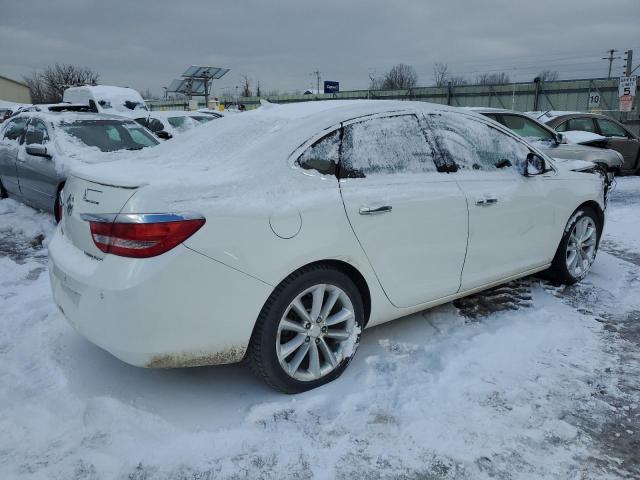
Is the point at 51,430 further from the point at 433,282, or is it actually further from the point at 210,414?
the point at 433,282

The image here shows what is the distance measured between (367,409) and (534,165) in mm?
2428

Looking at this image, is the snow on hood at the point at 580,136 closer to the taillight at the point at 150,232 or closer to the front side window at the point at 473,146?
the front side window at the point at 473,146

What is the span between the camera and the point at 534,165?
4.05m

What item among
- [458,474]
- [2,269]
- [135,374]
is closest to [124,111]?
[2,269]

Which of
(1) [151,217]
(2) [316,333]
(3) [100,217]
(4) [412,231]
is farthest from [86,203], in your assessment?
(4) [412,231]

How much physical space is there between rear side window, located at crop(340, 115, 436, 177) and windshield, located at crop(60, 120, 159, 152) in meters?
4.67

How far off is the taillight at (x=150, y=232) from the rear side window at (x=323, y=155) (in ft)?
2.40

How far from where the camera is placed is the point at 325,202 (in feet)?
9.16

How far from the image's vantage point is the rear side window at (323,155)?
9.44 ft

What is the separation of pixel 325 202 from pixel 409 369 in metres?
1.18

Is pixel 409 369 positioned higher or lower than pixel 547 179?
lower

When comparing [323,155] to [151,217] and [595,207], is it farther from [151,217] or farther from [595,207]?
[595,207]

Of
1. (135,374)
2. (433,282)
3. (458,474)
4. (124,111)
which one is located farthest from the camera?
(124,111)

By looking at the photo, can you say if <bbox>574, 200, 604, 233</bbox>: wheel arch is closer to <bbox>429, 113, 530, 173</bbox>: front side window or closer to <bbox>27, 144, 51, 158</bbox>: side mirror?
<bbox>429, 113, 530, 173</bbox>: front side window
